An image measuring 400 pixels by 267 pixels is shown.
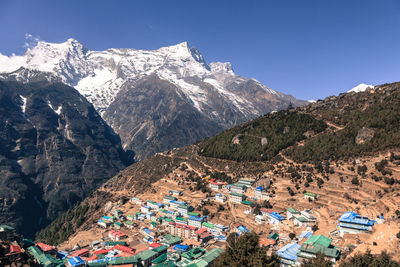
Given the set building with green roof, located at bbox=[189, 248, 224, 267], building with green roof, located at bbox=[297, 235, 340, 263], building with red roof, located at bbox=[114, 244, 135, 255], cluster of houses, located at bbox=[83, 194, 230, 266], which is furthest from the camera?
building with red roof, located at bbox=[114, 244, 135, 255]

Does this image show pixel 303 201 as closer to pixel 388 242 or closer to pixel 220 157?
pixel 388 242

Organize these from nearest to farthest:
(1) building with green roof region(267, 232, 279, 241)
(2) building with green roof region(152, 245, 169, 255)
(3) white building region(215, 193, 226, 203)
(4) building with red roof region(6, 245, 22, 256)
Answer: (4) building with red roof region(6, 245, 22, 256), (1) building with green roof region(267, 232, 279, 241), (2) building with green roof region(152, 245, 169, 255), (3) white building region(215, 193, 226, 203)

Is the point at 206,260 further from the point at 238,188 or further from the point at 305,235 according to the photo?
the point at 238,188

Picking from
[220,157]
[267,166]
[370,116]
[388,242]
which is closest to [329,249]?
[388,242]

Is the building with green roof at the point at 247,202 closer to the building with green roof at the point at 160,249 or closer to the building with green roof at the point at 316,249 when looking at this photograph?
the building with green roof at the point at 160,249

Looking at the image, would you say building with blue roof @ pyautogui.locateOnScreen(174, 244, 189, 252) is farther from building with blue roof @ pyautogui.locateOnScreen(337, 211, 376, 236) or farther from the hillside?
building with blue roof @ pyautogui.locateOnScreen(337, 211, 376, 236)

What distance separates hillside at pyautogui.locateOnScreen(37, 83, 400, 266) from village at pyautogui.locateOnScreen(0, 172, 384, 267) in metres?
0.73

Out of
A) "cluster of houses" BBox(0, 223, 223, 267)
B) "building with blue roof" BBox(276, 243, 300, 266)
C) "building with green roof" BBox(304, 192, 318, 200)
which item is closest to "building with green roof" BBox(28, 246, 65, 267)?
"cluster of houses" BBox(0, 223, 223, 267)

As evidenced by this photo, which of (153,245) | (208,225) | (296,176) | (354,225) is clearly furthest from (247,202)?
(354,225)

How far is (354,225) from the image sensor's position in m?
49.2

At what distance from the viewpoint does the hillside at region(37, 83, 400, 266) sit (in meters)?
60.1

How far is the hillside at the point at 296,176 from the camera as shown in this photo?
60.1 m

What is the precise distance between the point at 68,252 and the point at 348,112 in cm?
10794

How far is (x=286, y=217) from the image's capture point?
220ft
